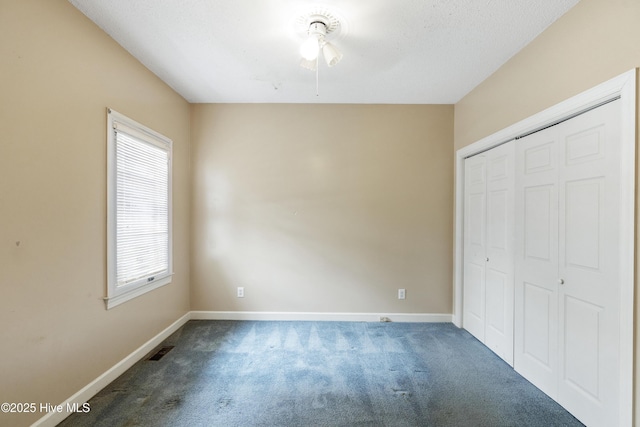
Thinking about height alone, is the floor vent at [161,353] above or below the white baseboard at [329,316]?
below

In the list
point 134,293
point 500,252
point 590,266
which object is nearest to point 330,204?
point 500,252

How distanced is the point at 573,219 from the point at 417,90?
190 centimetres

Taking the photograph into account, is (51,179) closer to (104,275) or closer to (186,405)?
(104,275)

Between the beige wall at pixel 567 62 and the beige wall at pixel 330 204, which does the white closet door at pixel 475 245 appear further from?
the beige wall at pixel 567 62

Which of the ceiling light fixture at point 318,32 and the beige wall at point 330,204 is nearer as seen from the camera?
the ceiling light fixture at point 318,32

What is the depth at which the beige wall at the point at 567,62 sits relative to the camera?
1.42 m

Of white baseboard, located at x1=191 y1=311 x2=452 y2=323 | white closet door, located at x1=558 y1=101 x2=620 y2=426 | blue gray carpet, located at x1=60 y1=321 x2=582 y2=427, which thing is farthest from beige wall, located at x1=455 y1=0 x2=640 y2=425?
white baseboard, located at x1=191 y1=311 x2=452 y2=323

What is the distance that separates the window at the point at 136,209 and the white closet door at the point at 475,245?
3333 millimetres

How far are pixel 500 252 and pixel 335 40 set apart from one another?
2.38 meters

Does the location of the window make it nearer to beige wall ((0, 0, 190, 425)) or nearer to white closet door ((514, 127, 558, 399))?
beige wall ((0, 0, 190, 425))

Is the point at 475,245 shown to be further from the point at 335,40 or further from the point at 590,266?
the point at 335,40

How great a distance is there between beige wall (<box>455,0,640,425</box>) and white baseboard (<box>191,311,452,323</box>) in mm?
1905

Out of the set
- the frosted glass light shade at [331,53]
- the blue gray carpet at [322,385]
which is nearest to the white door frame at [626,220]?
the blue gray carpet at [322,385]

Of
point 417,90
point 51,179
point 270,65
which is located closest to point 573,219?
point 417,90
